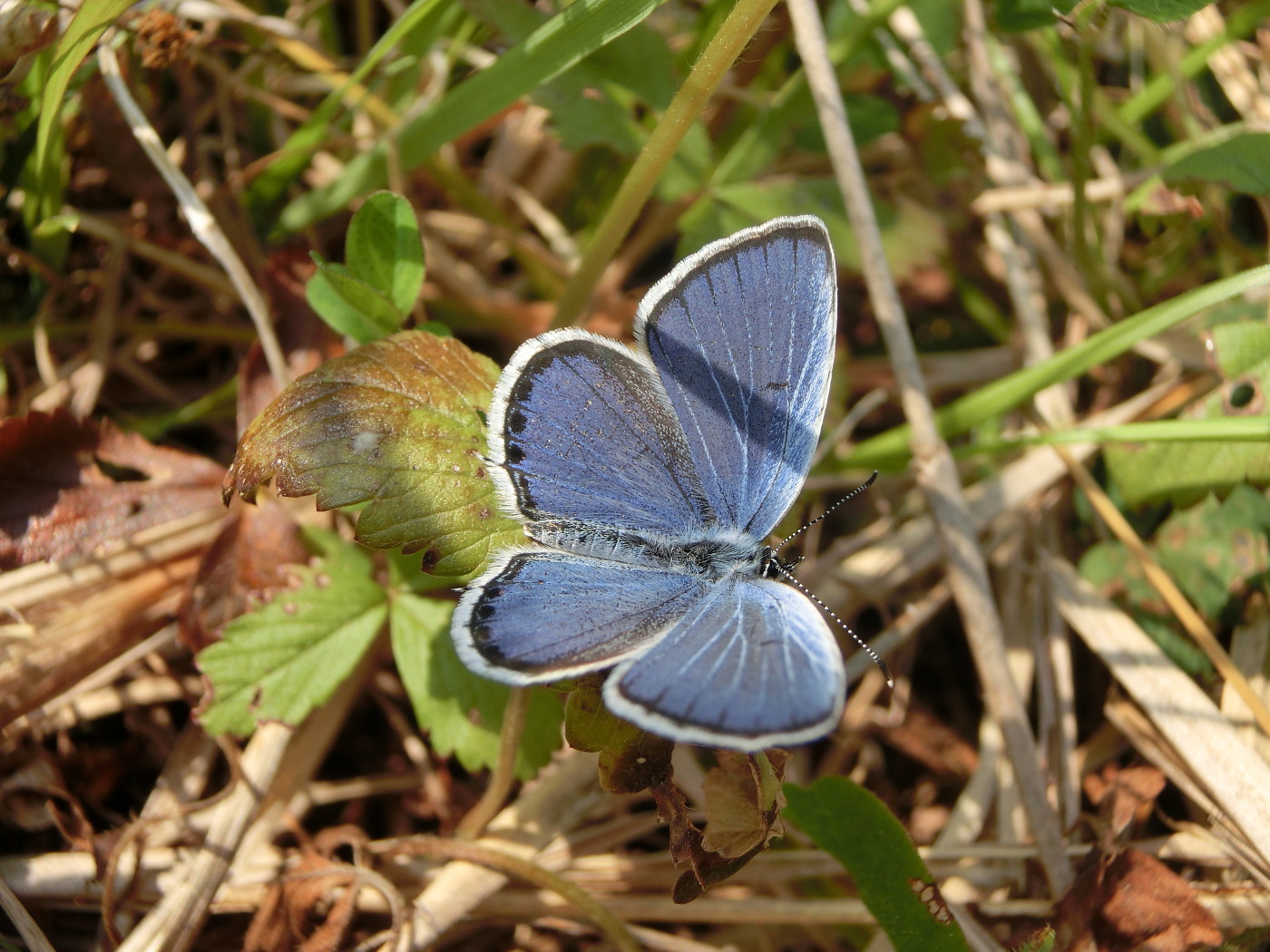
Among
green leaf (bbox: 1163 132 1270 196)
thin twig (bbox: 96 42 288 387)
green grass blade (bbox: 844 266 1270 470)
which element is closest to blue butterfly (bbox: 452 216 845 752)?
green grass blade (bbox: 844 266 1270 470)

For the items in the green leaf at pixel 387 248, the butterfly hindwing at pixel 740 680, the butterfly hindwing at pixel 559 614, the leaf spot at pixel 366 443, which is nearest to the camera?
the butterfly hindwing at pixel 740 680

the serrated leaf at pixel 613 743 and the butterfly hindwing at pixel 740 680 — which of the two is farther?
the serrated leaf at pixel 613 743

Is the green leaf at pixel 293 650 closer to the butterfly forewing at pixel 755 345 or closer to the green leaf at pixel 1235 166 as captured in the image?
the butterfly forewing at pixel 755 345

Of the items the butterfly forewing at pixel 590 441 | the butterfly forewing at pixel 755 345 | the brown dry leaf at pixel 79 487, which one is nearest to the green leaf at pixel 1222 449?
the butterfly forewing at pixel 755 345

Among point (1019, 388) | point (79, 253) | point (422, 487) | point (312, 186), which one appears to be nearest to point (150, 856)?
point (422, 487)

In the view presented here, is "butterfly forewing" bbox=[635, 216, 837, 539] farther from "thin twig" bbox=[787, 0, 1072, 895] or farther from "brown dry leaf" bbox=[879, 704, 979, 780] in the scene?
"brown dry leaf" bbox=[879, 704, 979, 780]

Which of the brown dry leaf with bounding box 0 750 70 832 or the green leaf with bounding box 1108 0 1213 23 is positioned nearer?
the green leaf with bounding box 1108 0 1213 23
